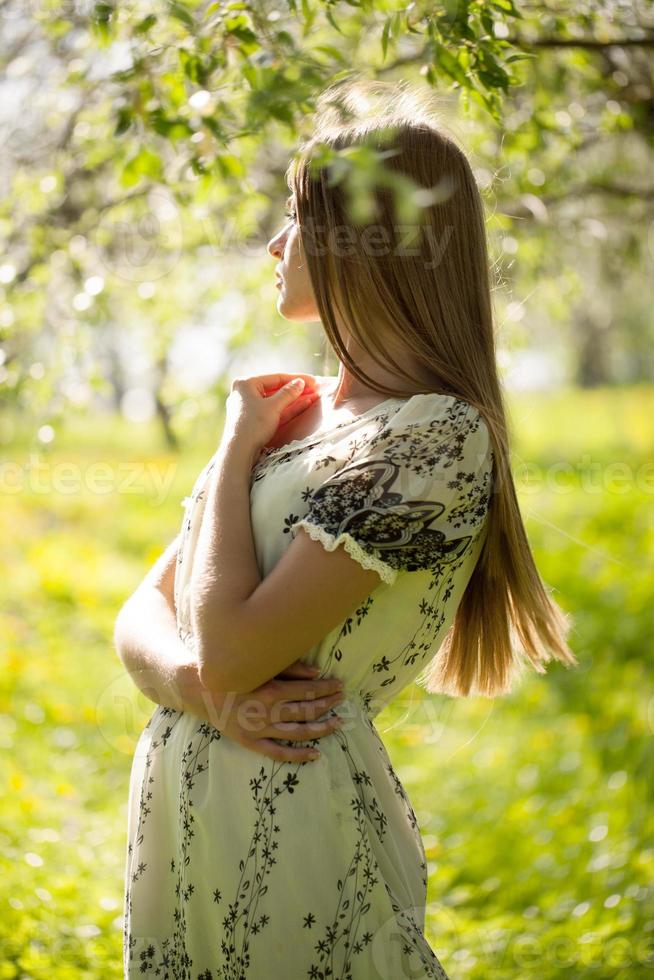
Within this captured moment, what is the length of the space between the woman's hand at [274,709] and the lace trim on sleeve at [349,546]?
24 centimetres

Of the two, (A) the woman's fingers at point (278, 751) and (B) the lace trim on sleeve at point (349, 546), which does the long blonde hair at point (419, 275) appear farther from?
(A) the woman's fingers at point (278, 751)

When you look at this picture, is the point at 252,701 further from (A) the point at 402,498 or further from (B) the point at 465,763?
(B) the point at 465,763

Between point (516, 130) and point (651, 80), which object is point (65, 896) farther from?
point (651, 80)

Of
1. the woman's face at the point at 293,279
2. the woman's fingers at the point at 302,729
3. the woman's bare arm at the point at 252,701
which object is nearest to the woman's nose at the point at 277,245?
the woman's face at the point at 293,279

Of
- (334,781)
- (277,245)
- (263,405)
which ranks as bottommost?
(334,781)

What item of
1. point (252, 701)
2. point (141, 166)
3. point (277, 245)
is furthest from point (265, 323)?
point (252, 701)

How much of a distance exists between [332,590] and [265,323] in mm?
3218

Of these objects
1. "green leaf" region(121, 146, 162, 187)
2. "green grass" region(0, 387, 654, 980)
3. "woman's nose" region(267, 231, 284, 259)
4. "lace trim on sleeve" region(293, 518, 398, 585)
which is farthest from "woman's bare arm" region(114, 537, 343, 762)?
"green leaf" region(121, 146, 162, 187)

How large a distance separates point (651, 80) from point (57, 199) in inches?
96.7

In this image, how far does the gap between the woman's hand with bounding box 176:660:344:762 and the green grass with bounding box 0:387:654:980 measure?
60cm

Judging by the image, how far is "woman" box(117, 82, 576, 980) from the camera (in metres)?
1.48

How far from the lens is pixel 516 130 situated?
333cm

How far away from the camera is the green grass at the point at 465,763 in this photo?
9.52ft

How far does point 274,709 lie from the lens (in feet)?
5.08
